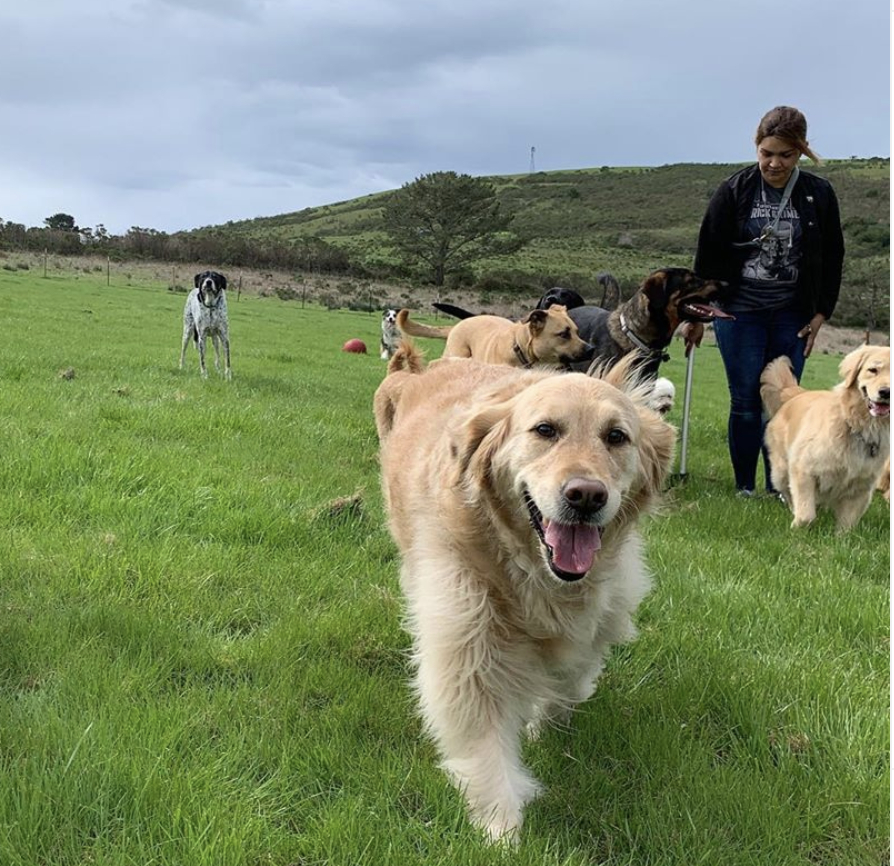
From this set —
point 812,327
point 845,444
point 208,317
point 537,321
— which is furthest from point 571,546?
point 208,317

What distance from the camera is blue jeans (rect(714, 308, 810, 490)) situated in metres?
6.62

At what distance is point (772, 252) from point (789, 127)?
997mm

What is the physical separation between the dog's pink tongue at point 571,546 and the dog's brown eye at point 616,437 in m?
0.34

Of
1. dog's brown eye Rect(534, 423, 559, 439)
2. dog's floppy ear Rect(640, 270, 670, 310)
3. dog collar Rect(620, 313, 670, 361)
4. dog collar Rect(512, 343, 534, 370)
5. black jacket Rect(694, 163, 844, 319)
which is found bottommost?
dog collar Rect(512, 343, 534, 370)

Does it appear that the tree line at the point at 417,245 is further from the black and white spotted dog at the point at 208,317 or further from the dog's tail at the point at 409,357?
the dog's tail at the point at 409,357

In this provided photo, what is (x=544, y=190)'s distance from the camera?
11175cm

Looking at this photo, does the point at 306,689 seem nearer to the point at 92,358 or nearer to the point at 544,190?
the point at 92,358

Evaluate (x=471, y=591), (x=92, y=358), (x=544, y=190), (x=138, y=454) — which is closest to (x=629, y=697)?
(x=471, y=591)

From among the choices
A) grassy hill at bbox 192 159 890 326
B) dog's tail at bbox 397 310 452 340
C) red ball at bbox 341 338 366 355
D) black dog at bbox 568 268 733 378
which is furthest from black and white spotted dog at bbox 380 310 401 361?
grassy hill at bbox 192 159 890 326

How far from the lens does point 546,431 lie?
264 centimetres

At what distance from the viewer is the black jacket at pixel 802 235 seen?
6273 mm

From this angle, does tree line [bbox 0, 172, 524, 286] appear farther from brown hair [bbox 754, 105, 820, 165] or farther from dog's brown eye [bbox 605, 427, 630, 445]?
dog's brown eye [bbox 605, 427, 630, 445]

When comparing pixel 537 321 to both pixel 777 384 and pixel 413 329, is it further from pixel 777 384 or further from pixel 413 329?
pixel 777 384

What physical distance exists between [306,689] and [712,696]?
5.34ft
